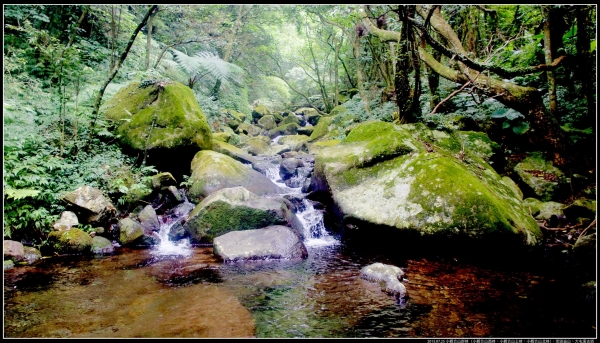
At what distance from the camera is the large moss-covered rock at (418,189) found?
439 centimetres

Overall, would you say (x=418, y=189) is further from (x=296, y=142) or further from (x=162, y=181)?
(x=296, y=142)

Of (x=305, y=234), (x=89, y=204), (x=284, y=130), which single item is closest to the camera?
(x=89, y=204)

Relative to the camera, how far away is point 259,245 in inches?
191

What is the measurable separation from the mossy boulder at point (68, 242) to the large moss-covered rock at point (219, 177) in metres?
2.32

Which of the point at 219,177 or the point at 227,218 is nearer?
the point at 227,218

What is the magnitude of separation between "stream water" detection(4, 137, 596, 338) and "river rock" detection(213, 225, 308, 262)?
0.18 meters

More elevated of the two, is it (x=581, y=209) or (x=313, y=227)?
(x=581, y=209)

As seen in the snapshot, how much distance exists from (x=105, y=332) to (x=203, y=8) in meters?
12.4

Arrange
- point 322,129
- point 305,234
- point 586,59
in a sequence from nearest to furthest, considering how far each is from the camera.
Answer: point 586,59 < point 305,234 < point 322,129

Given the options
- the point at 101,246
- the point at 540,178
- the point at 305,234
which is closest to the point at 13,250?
the point at 101,246

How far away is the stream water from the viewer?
2.79m

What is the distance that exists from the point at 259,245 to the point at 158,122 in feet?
14.8

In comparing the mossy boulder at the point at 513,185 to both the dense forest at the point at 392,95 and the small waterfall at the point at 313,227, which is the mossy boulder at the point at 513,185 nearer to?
the dense forest at the point at 392,95

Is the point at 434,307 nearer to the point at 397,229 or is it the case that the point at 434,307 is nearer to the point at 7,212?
the point at 397,229
